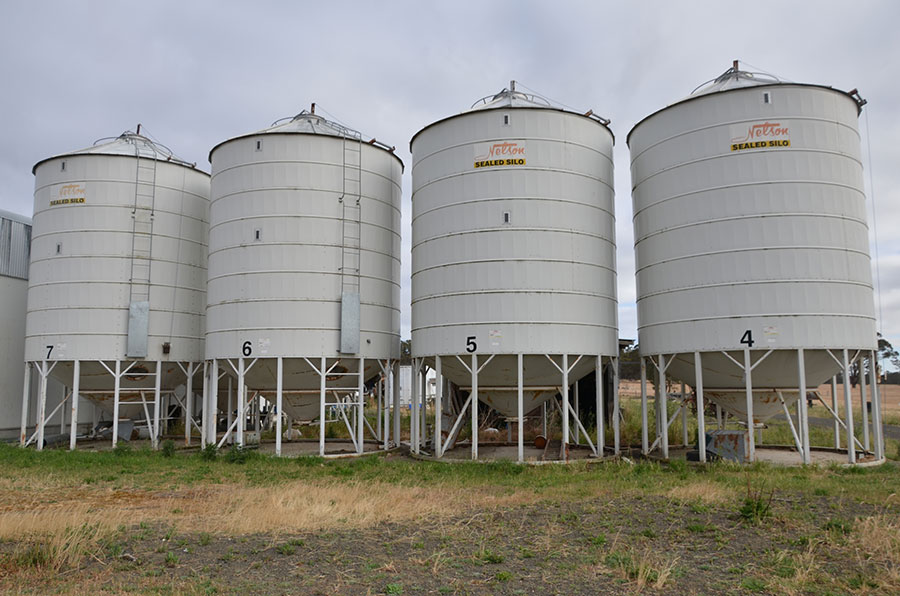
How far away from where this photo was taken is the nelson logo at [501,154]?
2248 centimetres

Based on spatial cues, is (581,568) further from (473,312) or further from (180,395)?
(180,395)

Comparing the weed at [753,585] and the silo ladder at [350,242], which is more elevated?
the silo ladder at [350,242]

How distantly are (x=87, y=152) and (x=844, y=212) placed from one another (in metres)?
27.2

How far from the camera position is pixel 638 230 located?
24.2 meters

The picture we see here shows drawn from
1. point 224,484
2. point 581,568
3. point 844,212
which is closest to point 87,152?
point 224,484

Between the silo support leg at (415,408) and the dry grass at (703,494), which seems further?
the silo support leg at (415,408)

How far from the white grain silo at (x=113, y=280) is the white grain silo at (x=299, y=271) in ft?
10.9

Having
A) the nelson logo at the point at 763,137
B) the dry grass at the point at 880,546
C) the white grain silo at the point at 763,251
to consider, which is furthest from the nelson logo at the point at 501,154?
the dry grass at the point at 880,546

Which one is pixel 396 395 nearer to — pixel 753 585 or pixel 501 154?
pixel 501 154

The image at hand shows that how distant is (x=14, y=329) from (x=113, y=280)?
7.66m

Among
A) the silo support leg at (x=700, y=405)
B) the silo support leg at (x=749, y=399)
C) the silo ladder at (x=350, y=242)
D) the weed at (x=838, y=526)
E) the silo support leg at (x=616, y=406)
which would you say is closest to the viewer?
the weed at (x=838, y=526)

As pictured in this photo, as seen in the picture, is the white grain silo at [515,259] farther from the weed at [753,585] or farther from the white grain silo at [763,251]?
the weed at [753,585]

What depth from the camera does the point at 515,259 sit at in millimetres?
21922

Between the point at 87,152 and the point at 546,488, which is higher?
the point at 87,152
